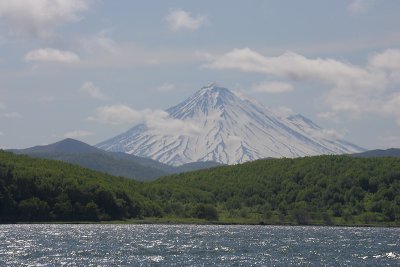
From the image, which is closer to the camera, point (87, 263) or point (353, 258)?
point (87, 263)

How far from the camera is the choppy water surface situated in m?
114

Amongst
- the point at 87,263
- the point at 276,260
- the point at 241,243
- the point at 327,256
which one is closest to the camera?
the point at 87,263

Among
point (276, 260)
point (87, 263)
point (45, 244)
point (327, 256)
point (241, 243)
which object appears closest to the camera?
point (87, 263)

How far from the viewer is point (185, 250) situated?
13412cm

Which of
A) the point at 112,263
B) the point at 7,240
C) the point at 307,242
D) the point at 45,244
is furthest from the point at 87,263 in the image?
the point at 307,242

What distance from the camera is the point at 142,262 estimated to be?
11212 cm

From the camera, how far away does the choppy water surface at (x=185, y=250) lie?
114 m

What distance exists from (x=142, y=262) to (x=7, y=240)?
48.1 metres

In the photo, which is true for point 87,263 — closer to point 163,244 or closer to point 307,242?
point 163,244

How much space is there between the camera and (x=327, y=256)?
5054 inches

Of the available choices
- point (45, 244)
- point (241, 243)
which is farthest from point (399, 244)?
point (45, 244)

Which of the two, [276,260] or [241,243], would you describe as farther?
[241,243]

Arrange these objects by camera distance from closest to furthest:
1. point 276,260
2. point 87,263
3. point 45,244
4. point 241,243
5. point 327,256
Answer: point 87,263
point 276,260
point 327,256
point 45,244
point 241,243

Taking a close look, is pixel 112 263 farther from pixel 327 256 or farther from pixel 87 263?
pixel 327 256
